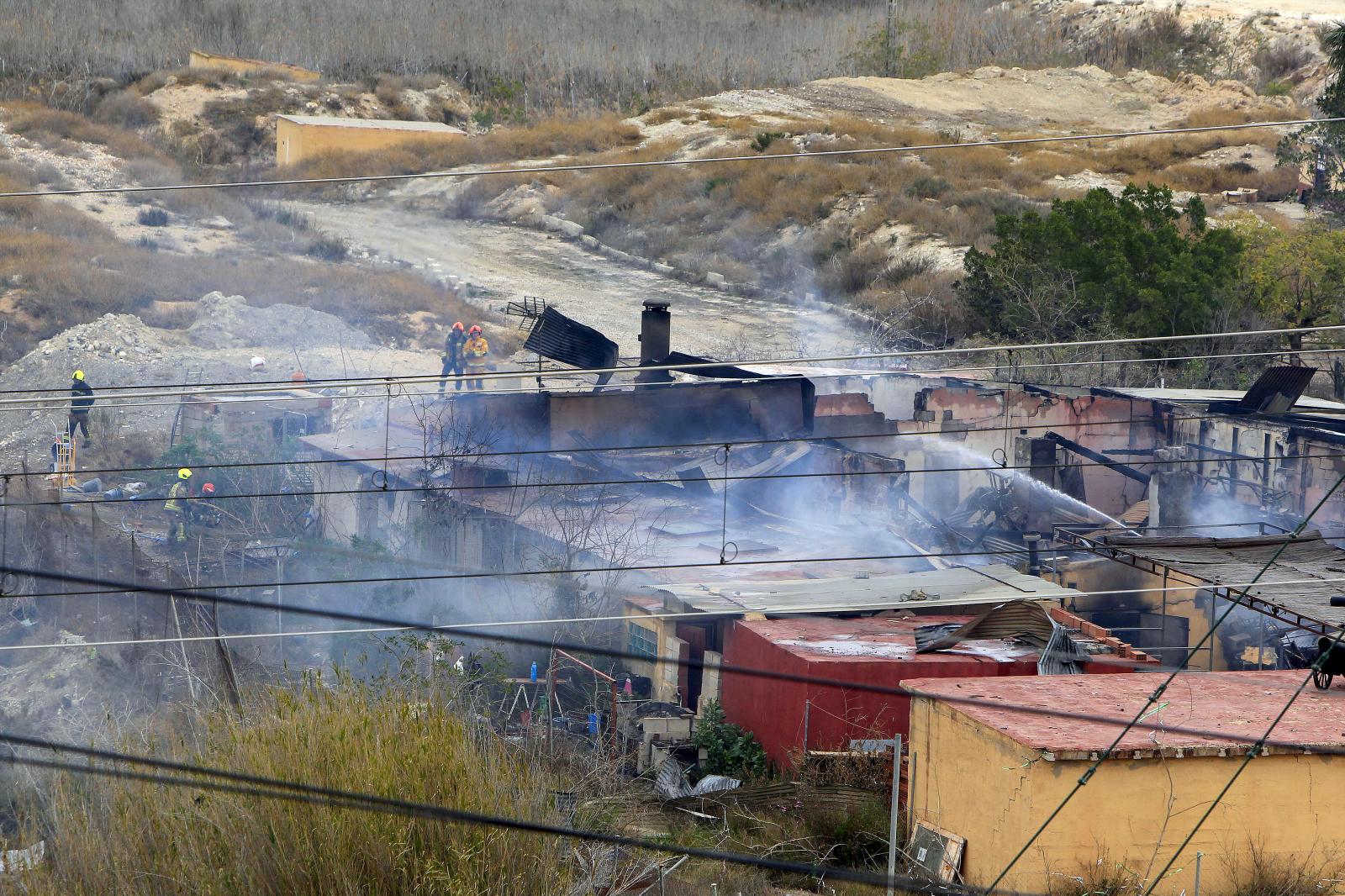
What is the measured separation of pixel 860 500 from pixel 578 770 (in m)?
7.50

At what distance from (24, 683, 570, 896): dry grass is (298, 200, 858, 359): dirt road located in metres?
22.6

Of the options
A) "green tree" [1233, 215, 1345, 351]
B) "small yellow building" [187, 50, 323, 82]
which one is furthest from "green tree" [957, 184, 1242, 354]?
"small yellow building" [187, 50, 323, 82]

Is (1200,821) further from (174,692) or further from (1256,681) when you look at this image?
(174,692)

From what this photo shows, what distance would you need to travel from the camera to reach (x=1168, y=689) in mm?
11711

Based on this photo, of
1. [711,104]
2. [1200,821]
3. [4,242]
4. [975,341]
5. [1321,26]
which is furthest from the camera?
[1321,26]

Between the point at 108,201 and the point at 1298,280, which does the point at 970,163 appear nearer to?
the point at 1298,280

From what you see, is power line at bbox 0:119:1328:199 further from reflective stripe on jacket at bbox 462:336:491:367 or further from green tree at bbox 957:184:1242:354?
reflective stripe on jacket at bbox 462:336:491:367

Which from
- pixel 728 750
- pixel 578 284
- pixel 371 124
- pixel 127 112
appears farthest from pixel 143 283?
pixel 728 750

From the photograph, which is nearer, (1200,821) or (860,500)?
(1200,821)

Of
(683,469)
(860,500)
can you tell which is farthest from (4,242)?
(860,500)

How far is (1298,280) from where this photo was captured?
30.7 metres

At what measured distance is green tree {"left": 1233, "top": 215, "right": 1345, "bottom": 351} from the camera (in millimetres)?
29750

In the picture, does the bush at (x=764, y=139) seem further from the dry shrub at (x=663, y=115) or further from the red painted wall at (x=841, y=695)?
the red painted wall at (x=841, y=695)

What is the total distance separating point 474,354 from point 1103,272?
46.8ft
